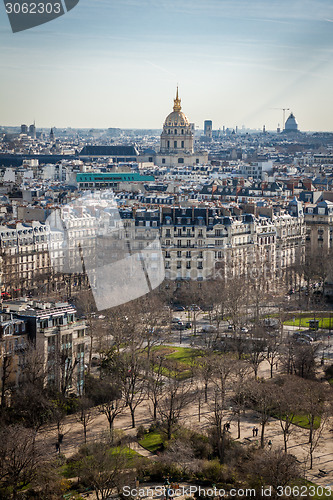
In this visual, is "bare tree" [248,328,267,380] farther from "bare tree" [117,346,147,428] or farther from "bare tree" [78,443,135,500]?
"bare tree" [78,443,135,500]

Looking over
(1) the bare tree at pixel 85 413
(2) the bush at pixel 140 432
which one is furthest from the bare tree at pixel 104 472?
(2) the bush at pixel 140 432

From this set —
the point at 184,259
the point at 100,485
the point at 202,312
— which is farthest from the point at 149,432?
the point at 184,259

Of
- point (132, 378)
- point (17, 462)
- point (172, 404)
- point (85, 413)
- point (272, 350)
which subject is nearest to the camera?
point (17, 462)

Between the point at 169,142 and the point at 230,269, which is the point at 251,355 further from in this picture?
the point at 169,142

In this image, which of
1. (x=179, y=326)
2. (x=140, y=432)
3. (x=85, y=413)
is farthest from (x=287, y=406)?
(x=179, y=326)

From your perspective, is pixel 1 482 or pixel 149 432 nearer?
pixel 1 482

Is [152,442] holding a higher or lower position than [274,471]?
lower

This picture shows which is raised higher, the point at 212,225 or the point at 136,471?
the point at 212,225

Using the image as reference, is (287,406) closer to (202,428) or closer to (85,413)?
(202,428)

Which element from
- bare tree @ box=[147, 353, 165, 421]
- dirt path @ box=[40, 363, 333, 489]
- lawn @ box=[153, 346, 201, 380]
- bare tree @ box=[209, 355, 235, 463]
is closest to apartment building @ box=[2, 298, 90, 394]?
dirt path @ box=[40, 363, 333, 489]
